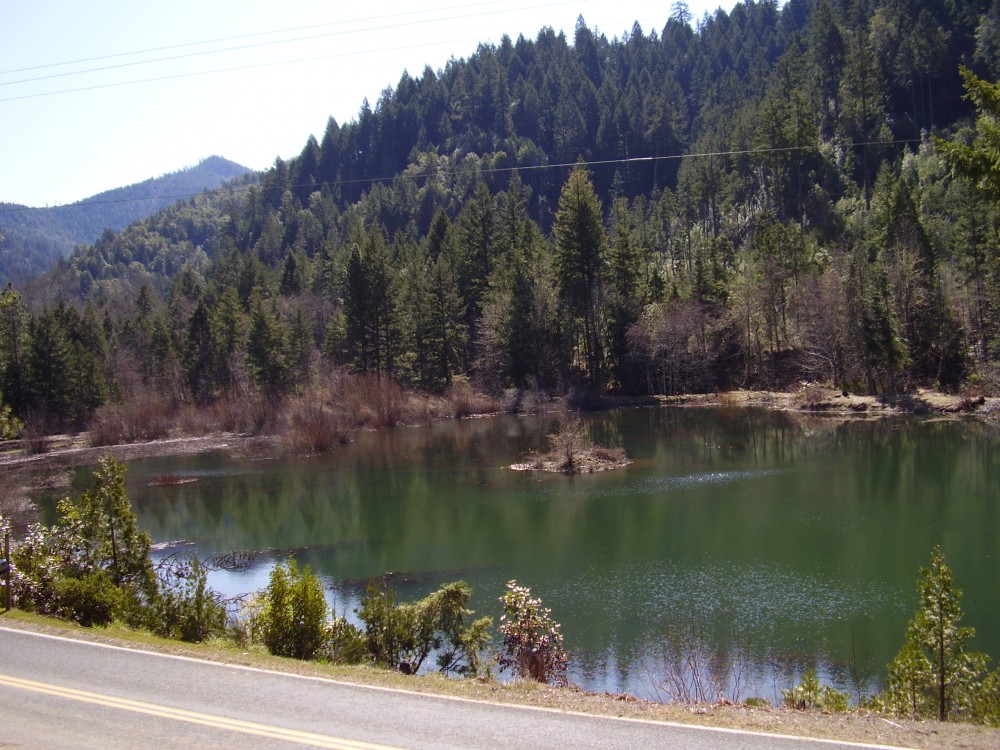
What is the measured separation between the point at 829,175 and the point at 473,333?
47.0 m

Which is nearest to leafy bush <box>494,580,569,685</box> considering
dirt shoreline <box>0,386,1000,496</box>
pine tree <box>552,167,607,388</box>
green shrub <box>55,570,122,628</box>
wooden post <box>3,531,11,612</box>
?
green shrub <box>55,570,122,628</box>

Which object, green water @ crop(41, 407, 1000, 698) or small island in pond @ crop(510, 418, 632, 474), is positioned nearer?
green water @ crop(41, 407, 1000, 698)

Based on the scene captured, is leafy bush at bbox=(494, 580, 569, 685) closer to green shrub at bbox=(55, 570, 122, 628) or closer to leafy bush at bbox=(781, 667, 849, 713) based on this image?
leafy bush at bbox=(781, 667, 849, 713)

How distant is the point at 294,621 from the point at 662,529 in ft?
55.9

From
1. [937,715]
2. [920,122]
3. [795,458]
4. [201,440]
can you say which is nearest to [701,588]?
[937,715]

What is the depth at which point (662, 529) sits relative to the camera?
92.7 feet

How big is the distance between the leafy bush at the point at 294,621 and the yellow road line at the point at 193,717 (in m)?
3.55

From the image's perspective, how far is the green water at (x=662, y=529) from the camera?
18578mm

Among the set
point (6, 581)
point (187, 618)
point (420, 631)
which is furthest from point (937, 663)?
point (6, 581)

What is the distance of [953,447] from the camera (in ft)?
132

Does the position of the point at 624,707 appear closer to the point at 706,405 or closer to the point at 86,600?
the point at 86,600

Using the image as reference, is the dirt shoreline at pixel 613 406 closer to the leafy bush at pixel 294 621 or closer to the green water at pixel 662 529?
the green water at pixel 662 529

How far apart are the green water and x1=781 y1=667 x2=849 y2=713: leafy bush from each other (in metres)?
3.06

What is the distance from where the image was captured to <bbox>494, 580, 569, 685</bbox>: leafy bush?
1448 cm
